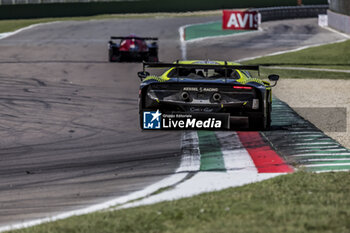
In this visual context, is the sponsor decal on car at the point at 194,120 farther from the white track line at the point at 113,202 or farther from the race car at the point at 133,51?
the race car at the point at 133,51

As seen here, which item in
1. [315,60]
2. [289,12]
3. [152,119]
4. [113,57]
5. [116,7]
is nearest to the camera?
[152,119]

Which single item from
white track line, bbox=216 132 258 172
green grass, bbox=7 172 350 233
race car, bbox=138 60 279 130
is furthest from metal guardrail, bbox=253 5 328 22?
green grass, bbox=7 172 350 233

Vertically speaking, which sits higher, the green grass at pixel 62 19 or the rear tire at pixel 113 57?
the rear tire at pixel 113 57

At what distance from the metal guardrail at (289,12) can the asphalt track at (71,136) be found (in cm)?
2484

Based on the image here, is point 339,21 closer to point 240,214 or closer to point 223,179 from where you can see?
point 223,179

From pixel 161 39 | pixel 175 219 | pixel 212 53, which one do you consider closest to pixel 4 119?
pixel 175 219

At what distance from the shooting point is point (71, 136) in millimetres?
11883

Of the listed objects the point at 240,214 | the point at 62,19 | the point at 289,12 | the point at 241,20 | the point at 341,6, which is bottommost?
the point at 289,12

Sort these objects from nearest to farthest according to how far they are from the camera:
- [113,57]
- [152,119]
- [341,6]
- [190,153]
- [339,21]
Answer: [190,153]
[152,119]
[113,57]
[341,6]
[339,21]

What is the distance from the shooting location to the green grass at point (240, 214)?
6.02 metres

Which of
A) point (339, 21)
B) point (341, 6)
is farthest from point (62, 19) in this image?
point (341, 6)

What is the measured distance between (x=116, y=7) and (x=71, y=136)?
49031mm

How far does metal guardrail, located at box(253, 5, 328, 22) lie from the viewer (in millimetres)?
54812

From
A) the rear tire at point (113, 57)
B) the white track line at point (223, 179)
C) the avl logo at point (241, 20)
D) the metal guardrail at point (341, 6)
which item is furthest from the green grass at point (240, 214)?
the avl logo at point (241, 20)
